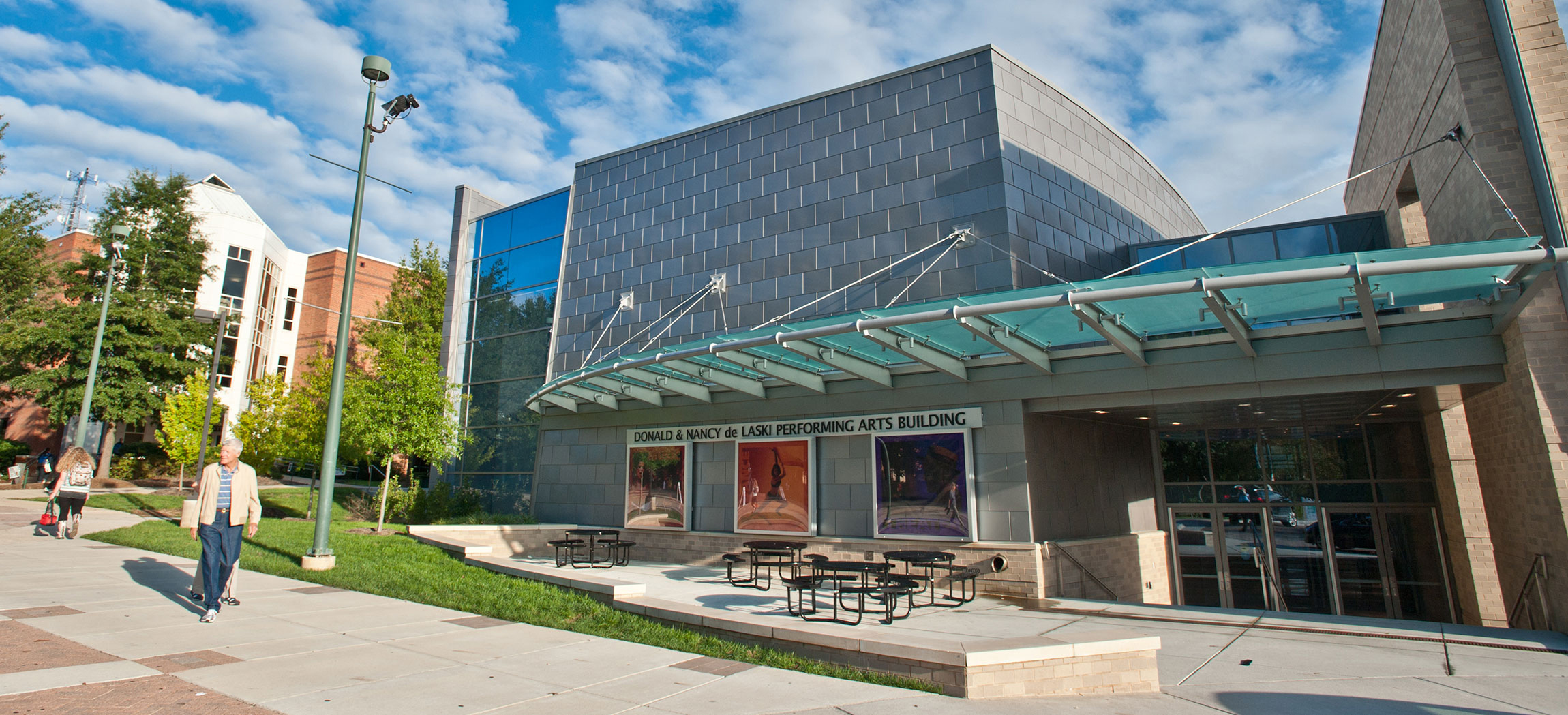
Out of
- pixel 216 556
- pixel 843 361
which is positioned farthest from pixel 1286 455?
pixel 216 556

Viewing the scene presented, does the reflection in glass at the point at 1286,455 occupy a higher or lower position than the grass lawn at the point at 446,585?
higher

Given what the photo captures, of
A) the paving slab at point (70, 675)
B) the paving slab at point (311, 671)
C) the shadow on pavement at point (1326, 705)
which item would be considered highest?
the paving slab at point (70, 675)

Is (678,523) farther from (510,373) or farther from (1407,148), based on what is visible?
(1407,148)

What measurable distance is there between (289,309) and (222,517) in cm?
5266

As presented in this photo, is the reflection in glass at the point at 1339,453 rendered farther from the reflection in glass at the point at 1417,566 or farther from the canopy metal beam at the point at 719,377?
the canopy metal beam at the point at 719,377

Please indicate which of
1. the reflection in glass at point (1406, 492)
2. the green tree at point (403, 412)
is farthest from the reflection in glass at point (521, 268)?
the reflection in glass at point (1406, 492)

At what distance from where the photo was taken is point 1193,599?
15602 millimetres

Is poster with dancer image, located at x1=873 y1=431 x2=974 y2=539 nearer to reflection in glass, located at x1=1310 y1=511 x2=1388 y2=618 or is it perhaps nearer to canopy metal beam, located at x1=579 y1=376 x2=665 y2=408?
canopy metal beam, located at x1=579 y1=376 x2=665 y2=408

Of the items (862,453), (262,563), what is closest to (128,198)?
(262,563)

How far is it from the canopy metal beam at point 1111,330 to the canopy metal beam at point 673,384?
759cm

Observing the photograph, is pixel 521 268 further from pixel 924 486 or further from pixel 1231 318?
pixel 1231 318

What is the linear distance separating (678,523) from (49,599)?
9642 mm

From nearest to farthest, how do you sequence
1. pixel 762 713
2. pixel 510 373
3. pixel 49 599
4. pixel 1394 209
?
1. pixel 762 713
2. pixel 49 599
3. pixel 1394 209
4. pixel 510 373

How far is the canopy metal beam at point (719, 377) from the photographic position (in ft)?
43.4
